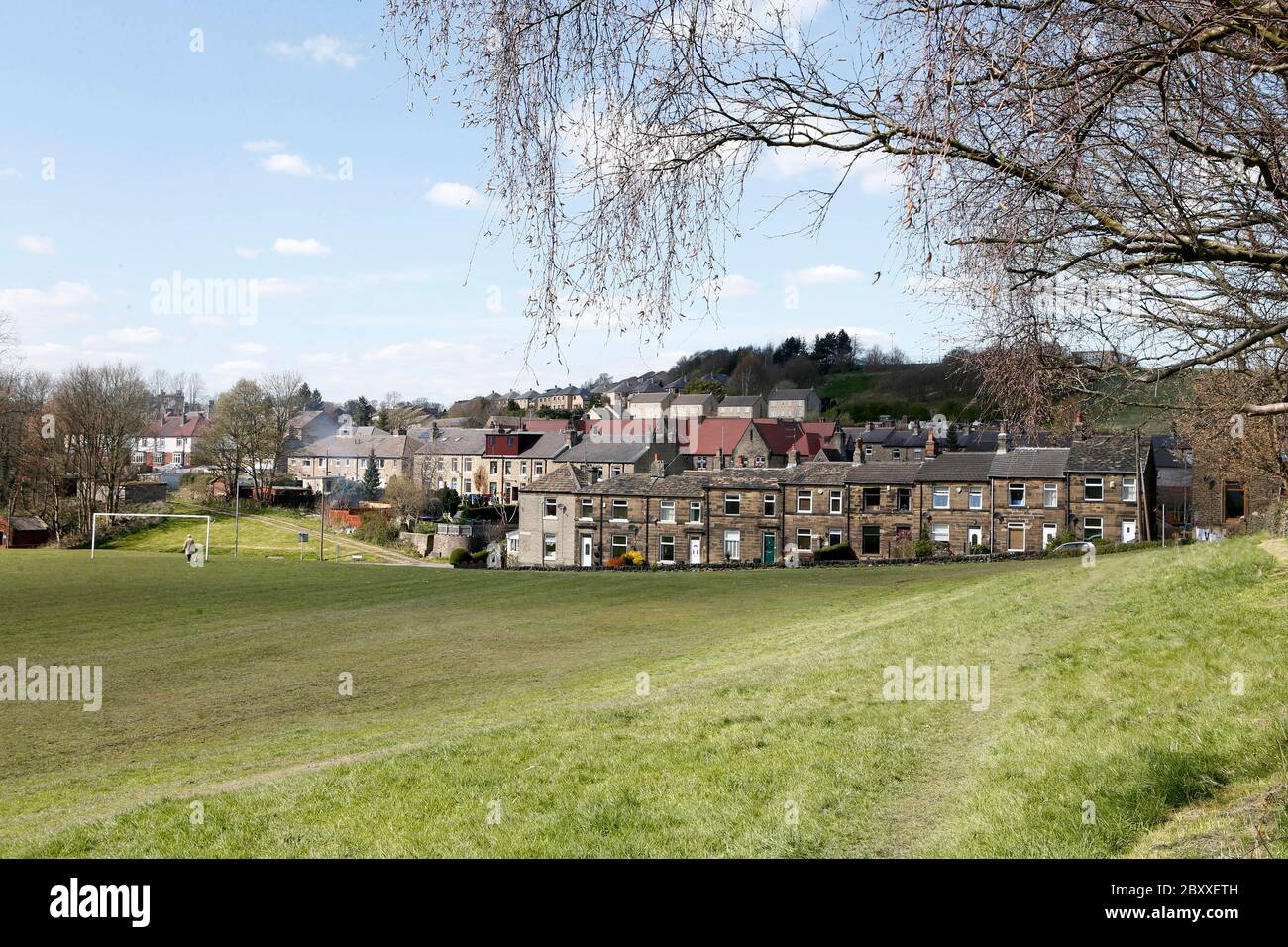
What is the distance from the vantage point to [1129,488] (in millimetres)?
53906

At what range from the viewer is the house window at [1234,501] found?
6003 cm

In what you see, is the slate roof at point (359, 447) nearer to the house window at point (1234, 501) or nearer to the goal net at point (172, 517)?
the goal net at point (172, 517)

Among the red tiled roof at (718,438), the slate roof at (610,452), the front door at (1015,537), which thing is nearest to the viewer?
the front door at (1015,537)

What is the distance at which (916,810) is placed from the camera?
26.1 ft

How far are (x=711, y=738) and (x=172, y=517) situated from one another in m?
79.6

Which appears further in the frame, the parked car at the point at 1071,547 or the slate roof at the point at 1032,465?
the slate roof at the point at 1032,465

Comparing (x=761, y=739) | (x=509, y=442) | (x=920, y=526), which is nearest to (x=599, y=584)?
(x=920, y=526)

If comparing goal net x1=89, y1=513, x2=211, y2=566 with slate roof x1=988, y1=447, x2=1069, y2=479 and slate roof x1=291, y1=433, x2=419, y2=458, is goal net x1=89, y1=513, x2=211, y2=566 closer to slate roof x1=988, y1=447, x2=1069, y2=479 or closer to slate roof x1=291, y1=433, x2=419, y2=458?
slate roof x1=291, y1=433, x2=419, y2=458

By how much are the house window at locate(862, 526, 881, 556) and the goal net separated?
38866mm

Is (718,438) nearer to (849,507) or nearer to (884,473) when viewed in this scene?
(849,507)

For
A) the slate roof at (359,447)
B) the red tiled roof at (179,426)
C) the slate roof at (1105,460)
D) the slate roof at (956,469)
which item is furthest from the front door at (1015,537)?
the red tiled roof at (179,426)

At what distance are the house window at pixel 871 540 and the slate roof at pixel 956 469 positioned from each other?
423cm

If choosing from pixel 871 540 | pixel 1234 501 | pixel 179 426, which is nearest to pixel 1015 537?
pixel 871 540
